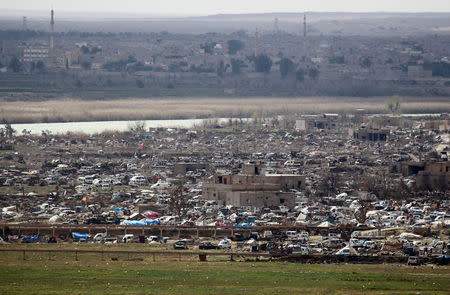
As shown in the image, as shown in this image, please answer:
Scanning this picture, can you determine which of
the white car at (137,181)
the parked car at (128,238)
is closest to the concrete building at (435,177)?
the white car at (137,181)

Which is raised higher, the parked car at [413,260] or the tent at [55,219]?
the parked car at [413,260]

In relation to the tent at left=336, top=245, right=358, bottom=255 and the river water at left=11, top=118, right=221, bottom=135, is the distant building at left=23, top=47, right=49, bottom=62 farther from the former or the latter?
the tent at left=336, top=245, right=358, bottom=255

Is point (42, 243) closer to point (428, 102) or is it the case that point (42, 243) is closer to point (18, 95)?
point (18, 95)

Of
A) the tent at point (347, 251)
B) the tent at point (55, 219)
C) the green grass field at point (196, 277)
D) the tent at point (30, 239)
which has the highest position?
the green grass field at point (196, 277)

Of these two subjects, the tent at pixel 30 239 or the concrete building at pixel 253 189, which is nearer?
the tent at pixel 30 239

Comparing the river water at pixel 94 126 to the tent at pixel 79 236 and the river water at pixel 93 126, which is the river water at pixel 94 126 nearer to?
the river water at pixel 93 126

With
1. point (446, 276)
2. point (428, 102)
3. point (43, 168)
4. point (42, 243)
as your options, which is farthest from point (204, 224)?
point (428, 102)

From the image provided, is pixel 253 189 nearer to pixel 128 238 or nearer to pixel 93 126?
pixel 128 238
